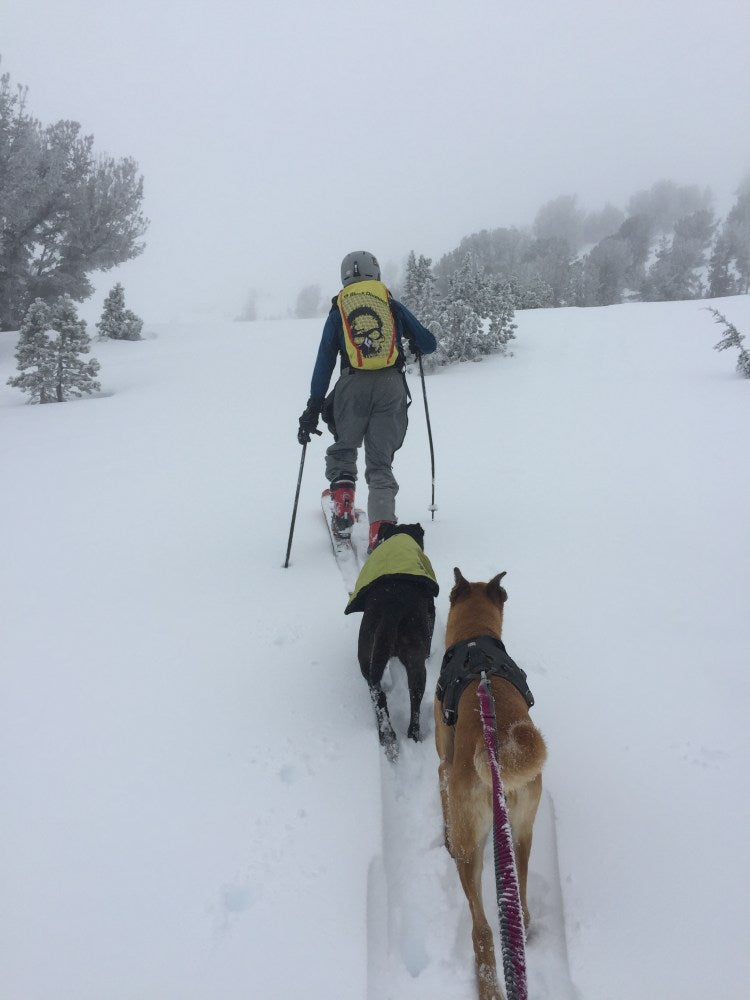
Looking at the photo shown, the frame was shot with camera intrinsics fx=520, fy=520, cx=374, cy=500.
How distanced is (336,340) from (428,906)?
370 centimetres

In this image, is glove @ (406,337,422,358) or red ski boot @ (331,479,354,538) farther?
red ski boot @ (331,479,354,538)

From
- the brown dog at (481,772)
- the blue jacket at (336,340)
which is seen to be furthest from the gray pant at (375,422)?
the brown dog at (481,772)

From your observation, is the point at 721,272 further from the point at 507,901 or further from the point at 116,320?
the point at 507,901

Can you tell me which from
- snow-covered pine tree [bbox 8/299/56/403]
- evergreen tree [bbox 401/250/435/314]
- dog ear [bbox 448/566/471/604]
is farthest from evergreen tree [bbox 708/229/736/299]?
dog ear [bbox 448/566/471/604]

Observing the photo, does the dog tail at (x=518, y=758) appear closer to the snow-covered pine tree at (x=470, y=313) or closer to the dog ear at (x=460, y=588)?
the dog ear at (x=460, y=588)

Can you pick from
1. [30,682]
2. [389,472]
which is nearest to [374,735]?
[30,682]

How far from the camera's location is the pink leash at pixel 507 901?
3.83 ft

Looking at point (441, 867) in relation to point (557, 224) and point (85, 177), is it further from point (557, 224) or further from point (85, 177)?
point (557, 224)

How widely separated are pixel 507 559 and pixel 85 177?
22.7m

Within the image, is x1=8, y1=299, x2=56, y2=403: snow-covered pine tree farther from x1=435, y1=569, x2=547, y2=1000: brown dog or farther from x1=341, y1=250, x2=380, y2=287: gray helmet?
x1=435, y1=569, x2=547, y2=1000: brown dog

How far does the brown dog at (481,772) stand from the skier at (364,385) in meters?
2.07

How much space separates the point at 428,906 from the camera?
1882mm

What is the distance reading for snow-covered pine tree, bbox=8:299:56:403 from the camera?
37.5ft

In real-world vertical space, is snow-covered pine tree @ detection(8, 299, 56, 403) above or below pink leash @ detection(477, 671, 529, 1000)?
above
